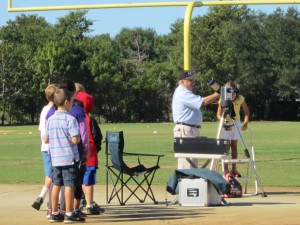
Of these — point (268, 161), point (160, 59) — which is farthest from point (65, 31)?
point (268, 161)

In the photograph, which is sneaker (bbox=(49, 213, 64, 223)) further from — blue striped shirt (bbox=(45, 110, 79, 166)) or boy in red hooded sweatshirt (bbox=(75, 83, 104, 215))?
boy in red hooded sweatshirt (bbox=(75, 83, 104, 215))

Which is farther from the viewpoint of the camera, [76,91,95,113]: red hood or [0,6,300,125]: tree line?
[0,6,300,125]: tree line

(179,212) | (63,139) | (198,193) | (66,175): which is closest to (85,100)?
(63,139)

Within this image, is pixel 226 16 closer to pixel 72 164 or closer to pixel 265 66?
pixel 265 66

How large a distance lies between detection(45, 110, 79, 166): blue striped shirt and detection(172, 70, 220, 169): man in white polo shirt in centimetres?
277

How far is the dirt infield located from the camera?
35.5ft

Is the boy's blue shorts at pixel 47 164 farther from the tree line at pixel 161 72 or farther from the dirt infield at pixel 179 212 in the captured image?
the tree line at pixel 161 72

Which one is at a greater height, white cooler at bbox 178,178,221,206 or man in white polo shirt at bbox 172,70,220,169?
man in white polo shirt at bbox 172,70,220,169

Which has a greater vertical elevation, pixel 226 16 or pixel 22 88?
pixel 226 16

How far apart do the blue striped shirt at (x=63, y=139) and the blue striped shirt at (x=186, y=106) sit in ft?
9.02

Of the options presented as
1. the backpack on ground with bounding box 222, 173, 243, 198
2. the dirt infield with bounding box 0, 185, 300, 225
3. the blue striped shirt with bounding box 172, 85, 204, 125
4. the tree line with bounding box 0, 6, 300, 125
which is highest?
the tree line with bounding box 0, 6, 300, 125

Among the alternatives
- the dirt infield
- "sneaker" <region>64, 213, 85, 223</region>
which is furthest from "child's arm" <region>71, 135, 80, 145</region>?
the dirt infield

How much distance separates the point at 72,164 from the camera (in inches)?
423

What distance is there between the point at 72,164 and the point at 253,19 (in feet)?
242
